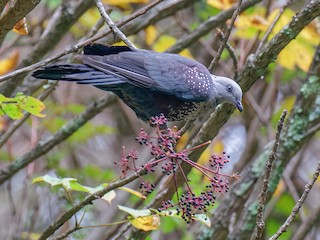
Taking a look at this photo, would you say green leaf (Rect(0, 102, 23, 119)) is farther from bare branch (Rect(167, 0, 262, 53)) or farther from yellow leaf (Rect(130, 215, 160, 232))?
bare branch (Rect(167, 0, 262, 53))

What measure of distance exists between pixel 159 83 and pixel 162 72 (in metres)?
0.05

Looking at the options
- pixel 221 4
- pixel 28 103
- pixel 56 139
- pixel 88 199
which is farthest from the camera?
pixel 221 4

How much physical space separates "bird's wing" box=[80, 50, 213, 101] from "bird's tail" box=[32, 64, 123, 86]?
0.04 m

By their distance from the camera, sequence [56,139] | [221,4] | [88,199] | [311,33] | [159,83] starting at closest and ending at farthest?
[88,199] < [159,83] < [56,139] < [221,4] < [311,33]

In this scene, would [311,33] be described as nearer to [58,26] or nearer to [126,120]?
[58,26]

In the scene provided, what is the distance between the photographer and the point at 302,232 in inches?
141

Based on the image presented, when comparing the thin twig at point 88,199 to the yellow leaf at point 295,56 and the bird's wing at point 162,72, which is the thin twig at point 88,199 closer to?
the bird's wing at point 162,72

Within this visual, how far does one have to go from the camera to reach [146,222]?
2.32 m

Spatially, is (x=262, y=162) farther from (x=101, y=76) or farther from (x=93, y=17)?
(x=93, y=17)

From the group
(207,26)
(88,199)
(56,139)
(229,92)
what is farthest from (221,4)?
(88,199)

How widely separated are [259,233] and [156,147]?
406mm

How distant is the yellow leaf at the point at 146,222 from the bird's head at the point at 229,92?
72 cm

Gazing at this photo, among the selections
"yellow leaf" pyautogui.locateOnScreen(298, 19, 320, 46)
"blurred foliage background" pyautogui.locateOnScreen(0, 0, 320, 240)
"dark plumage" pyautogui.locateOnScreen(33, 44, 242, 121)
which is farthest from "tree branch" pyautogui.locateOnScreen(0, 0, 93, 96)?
"yellow leaf" pyautogui.locateOnScreen(298, 19, 320, 46)

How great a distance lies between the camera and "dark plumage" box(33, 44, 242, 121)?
2.62 meters
